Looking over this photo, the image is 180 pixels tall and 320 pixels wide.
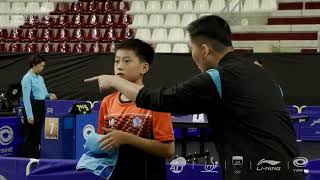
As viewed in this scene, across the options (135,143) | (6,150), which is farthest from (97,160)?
(6,150)

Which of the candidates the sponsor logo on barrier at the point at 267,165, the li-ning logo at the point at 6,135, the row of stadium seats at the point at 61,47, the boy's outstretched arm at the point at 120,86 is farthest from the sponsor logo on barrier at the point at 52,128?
the row of stadium seats at the point at 61,47

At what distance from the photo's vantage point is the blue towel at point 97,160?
225cm

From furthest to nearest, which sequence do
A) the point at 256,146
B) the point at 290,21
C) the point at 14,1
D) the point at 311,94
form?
the point at 14,1 < the point at 290,21 < the point at 311,94 < the point at 256,146

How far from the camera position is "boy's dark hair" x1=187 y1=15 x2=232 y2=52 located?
2012 mm

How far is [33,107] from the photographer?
737cm

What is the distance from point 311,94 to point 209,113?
8.72 m

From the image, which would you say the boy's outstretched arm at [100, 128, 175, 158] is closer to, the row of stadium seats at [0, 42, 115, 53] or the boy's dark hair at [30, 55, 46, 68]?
the boy's dark hair at [30, 55, 46, 68]

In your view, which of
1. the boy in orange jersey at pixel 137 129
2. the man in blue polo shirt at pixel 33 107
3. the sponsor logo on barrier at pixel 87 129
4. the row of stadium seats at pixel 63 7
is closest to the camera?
the boy in orange jersey at pixel 137 129

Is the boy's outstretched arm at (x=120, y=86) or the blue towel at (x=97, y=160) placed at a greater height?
the boy's outstretched arm at (x=120, y=86)

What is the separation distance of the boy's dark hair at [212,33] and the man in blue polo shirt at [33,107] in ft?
17.6

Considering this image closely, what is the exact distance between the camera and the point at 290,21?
13719 millimetres

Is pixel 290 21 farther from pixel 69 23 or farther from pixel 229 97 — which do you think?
pixel 229 97

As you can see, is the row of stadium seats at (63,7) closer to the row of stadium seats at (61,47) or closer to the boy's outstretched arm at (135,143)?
the row of stadium seats at (61,47)

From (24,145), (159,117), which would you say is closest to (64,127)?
(24,145)
